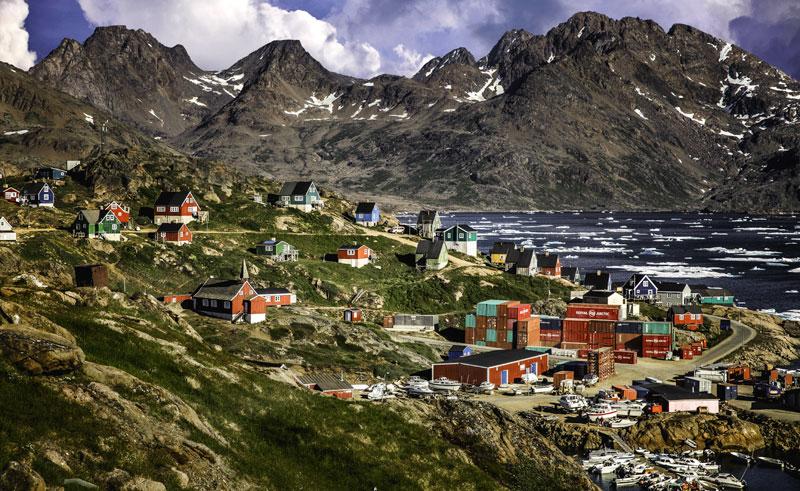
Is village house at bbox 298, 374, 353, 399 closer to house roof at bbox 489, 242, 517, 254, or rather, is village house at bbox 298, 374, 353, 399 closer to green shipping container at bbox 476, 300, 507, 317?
green shipping container at bbox 476, 300, 507, 317

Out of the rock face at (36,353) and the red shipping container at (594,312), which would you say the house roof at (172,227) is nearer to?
the red shipping container at (594,312)

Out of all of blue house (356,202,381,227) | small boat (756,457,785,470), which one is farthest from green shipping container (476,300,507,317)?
blue house (356,202,381,227)

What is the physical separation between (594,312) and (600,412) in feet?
110

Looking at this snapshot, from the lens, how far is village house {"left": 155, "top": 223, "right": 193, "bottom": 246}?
110625 mm

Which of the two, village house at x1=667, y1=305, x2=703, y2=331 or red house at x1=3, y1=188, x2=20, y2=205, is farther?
red house at x1=3, y1=188, x2=20, y2=205

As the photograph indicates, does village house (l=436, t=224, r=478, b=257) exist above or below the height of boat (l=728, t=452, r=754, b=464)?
above

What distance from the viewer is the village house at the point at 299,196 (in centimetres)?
14788

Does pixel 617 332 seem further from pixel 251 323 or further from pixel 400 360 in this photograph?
pixel 251 323

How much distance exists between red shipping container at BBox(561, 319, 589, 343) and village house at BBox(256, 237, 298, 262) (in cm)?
4417

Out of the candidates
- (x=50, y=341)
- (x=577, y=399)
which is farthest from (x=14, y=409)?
(x=577, y=399)

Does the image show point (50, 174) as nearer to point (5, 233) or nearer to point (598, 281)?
point (5, 233)

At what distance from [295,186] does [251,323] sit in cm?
7038

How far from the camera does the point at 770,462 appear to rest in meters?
60.9

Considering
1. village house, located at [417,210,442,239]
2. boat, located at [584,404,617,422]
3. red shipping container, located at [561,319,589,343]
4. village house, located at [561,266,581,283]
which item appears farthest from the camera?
village house, located at [417,210,442,239]
